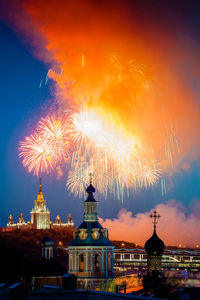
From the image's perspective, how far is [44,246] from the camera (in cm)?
8075

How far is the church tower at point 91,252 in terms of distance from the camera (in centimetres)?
7531

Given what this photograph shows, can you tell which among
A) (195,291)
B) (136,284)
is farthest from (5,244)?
(195,291)

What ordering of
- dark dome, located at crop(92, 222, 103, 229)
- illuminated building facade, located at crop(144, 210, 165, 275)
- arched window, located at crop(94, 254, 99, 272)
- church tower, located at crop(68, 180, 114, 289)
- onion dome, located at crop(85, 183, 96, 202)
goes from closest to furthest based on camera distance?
1. illuminated building facade, located at crop(144, 210, 165, 275)
2. church tower, located at crop(68, 180, 114, 289)
3. dark dome, located at crop(92, 222, 103, 229)
4. arched window, located at crop(94, 254, 99, 272)
5. onion dome, located at crop(85, 183, 96, 202)

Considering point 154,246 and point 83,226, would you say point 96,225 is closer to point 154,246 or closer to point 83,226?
point 83,226

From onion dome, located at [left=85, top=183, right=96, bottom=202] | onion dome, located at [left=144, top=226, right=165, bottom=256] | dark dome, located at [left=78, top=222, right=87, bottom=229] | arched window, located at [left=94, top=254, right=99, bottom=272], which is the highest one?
onion dome, located at [left=85, top=183, right=96, bottom=202]

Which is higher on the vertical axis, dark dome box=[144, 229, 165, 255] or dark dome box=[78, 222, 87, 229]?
dark dome box=[78, 222, 87, 229]

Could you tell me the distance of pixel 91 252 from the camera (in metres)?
76.0

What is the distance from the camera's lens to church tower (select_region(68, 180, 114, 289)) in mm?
75312

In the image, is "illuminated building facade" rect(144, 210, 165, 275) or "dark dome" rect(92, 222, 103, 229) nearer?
"illuminated building facade" rect(144, 210, 165, 275)

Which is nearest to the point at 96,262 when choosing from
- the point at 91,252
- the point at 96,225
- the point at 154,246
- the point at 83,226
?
the point at 91,252

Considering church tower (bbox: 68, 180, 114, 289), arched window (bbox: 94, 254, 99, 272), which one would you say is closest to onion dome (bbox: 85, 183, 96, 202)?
church tower (bbox: 68, 180, 114, 289)

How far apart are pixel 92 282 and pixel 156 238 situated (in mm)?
21620

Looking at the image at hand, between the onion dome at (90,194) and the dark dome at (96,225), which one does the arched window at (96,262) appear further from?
the onion dome at (90,194)

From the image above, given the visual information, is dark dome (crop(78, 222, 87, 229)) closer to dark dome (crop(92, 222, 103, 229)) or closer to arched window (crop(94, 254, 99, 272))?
dark dome (crop(92, 222, 103, 229))
